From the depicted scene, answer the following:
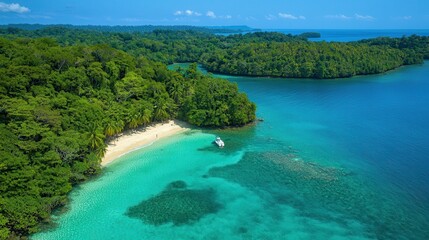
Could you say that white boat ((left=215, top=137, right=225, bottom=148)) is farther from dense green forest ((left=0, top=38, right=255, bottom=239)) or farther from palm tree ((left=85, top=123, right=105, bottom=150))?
palm tree ((left=85, top=123, right=105, bottom=150))

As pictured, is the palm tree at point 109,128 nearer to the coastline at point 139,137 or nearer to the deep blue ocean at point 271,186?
the coastline at point 139,137

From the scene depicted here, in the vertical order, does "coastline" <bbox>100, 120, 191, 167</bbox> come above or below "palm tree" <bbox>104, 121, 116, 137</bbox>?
below

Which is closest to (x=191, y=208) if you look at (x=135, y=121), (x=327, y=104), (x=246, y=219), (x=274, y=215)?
(x=246, y=219)

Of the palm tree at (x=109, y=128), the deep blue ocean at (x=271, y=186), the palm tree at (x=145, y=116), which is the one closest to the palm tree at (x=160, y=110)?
the palm tree at (x=145, y=116)

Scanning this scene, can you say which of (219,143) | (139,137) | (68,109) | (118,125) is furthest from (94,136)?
(219,143)

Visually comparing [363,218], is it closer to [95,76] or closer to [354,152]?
[354,152]

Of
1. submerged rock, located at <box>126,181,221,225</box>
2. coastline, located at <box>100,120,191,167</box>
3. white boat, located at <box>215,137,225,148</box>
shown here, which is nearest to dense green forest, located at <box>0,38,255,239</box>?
coastline, located at <box>100,120,191,167</box>

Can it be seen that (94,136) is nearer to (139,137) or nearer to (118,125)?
(118,125)
